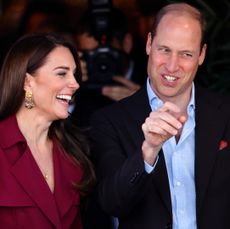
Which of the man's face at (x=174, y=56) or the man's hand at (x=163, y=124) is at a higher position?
the man's face at (x=174, y=56)

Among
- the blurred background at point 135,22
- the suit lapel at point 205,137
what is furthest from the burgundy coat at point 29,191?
the blurred background at point 135,22

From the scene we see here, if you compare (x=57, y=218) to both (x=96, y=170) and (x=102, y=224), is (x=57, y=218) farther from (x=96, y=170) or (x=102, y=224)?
(x=102, y=224)

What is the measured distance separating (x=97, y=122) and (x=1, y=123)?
0.36 meters

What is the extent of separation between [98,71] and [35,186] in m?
1.23

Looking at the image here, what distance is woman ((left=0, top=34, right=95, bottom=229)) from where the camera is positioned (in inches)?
99.0

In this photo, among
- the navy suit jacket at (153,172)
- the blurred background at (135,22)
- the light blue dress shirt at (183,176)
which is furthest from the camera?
the blurred background at (135,22)

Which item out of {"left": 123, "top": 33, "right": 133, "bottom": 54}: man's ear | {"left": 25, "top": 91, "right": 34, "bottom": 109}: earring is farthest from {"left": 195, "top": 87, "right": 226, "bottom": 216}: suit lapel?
{"left": 123, "top": 33, "right": 133, "bottom": 54}: man's ear

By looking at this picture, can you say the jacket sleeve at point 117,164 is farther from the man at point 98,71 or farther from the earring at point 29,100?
the man at point 98,71

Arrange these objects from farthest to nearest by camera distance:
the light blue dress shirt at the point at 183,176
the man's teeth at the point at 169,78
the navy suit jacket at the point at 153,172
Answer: the man's teeth at the point at 169,78 < the light blue dress shirt at the point at 183,176 < the navy suit jacket at the point at 153,172

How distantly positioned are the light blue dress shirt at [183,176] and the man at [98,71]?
0.87 metres

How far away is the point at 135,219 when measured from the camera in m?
2.48

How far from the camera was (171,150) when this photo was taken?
8.46ft

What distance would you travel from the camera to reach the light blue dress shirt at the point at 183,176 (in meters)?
2.48

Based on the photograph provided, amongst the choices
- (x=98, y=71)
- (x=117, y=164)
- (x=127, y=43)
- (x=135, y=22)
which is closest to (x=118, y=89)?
(x=98, y=71)
